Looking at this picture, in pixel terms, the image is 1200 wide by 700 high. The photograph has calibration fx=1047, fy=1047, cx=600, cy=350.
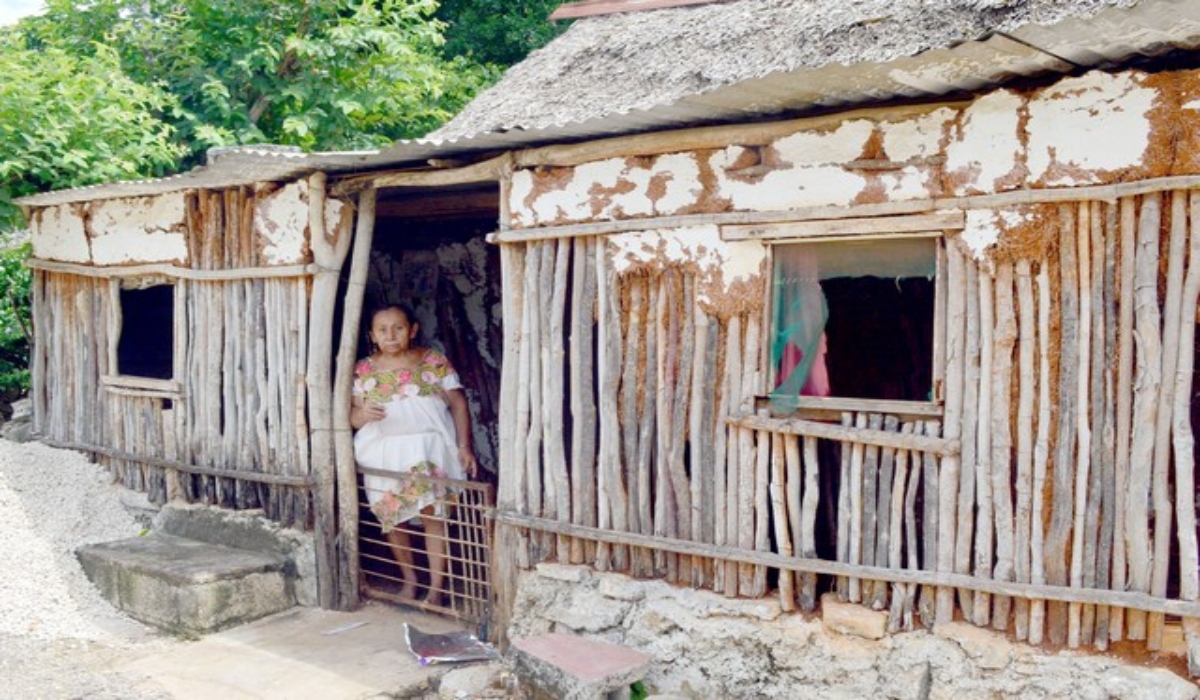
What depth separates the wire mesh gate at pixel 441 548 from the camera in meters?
6.09

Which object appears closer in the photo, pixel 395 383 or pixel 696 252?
pixel 696 252

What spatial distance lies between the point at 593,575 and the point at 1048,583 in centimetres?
212

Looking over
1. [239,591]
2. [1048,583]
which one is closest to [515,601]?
[239,591]

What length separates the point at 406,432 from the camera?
21.6ft

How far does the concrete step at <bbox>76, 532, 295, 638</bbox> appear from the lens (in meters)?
6.06

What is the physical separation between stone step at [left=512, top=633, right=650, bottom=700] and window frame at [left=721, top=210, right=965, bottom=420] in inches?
51.3

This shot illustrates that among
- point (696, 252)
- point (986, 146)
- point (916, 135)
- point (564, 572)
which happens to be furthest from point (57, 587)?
point (986, 146)

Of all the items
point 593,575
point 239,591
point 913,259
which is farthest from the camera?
point 239,591

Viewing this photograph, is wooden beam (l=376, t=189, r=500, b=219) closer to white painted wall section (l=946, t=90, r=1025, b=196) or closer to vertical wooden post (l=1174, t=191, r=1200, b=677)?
white painted wall section (l=946, t=90, r=1025, b=196)

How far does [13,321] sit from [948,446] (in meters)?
10.4

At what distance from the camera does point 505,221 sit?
5.41 m

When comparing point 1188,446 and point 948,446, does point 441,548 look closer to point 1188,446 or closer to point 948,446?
point 948,446

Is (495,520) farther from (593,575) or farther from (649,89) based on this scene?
(649,89)

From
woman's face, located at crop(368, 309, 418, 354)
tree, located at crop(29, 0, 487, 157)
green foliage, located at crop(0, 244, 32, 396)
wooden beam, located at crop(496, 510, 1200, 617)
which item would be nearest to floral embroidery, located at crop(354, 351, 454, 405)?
woman's face, located at crop(368, 309, 418, 354)
